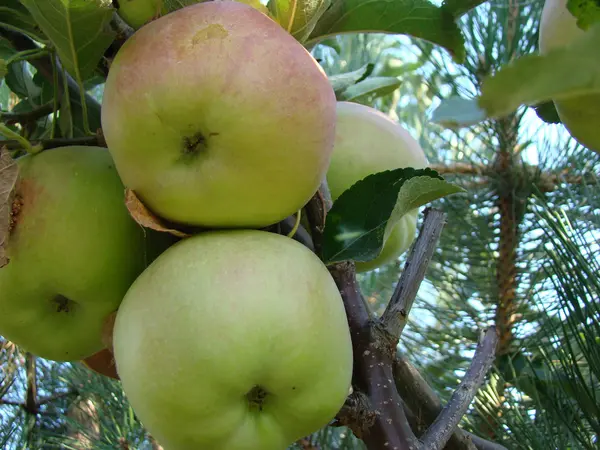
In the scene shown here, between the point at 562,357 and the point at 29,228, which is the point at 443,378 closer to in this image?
the point at 562,357

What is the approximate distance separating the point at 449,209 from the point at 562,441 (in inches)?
29.3

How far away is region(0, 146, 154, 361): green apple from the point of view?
587mm

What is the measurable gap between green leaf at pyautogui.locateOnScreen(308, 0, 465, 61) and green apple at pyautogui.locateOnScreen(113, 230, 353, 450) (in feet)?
0.99

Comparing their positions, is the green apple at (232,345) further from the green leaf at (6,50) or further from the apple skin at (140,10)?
the green leaf at (6,50)

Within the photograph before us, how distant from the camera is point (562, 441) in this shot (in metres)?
0.92

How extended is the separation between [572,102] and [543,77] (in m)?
0.25

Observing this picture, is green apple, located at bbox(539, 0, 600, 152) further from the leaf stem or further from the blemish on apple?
the leaf stem

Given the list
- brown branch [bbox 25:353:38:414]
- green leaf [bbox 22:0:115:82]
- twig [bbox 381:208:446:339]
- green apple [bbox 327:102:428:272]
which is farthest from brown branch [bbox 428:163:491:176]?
green leaf [bbox 22:0:115:82]

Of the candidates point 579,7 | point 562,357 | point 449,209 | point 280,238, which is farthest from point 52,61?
point 449,209

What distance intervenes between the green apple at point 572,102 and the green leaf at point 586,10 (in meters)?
0.11

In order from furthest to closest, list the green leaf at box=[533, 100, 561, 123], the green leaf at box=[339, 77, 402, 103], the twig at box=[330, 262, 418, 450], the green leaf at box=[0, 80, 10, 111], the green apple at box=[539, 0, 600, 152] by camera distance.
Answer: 1. the green leaf at box=[0, 80, 10, 111]
2. the green leaf at box=[339, 77, 402, 103]
3. the green leaf at box=[533, 100, 561, 123]
4. the twig at box=[330, 262, 418, 450]
5. the green apple at box=[539, 0, 600, 152]

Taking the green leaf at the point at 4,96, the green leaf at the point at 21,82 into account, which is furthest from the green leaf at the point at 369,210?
the green leaf at the point at 4,96

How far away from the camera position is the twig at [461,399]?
619 millimetres

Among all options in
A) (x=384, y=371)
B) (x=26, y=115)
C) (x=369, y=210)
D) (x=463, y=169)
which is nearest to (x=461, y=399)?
(x=384, y=371)
